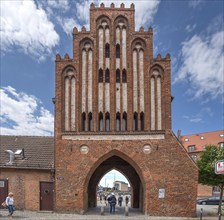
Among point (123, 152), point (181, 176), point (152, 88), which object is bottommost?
point (181, 176)

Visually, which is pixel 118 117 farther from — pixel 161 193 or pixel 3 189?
pixel 3 189

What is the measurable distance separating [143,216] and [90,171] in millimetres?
4521

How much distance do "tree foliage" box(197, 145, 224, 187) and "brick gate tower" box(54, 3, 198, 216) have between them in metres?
2.97

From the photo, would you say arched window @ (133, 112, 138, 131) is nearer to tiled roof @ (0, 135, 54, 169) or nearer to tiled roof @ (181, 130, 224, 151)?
tiled roof @ (0, 135, 54, 169)

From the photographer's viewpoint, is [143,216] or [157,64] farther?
[157,64]

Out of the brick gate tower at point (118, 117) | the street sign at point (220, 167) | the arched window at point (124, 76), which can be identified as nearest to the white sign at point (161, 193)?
the brick gate tower at point (118, 117)

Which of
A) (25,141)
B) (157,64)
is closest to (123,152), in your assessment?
(157,64)

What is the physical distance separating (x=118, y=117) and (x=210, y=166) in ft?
25.7

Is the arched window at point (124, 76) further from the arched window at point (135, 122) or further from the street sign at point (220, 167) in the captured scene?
the street sign at point (220, 167)

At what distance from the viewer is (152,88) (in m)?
20.7

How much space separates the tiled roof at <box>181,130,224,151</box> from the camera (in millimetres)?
52000

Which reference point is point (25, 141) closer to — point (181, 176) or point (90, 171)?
point (90, 171)

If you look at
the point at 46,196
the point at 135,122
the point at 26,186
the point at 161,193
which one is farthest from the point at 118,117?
the point at 26,186

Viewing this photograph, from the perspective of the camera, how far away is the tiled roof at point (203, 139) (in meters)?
52.0
